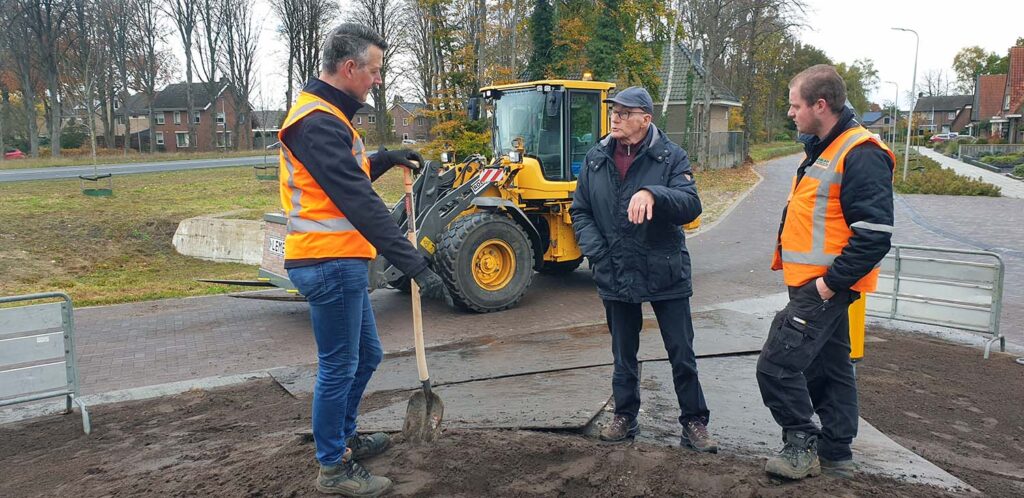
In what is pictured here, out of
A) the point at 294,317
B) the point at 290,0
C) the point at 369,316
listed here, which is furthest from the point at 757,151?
the point at 369,316

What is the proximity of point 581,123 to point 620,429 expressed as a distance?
6.10m

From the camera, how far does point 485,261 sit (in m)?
8.66

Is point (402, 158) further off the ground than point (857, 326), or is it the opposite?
point (402, 158)

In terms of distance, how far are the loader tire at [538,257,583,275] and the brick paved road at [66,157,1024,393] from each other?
17 centimetres

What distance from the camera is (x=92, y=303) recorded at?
9.20m

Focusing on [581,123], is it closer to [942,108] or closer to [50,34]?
[50,34]

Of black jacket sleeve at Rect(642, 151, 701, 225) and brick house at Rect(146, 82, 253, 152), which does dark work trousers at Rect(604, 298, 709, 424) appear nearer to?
black jacket sleeve at Rect(642, 151, 701, 225)

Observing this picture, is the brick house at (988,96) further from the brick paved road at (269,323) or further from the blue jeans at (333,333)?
the blue jeans at (333,333)

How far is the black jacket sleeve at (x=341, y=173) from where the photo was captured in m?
3.25

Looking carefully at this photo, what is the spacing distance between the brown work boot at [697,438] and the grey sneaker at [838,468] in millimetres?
547

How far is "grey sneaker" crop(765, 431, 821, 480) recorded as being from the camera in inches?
138

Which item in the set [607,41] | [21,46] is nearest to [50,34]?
[21,46]

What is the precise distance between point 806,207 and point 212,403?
4357mm

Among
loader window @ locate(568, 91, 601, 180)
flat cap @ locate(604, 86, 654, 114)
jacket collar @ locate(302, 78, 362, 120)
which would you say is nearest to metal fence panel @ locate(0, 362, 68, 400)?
jacket collar @ locate(302, 78, 362, 120)
